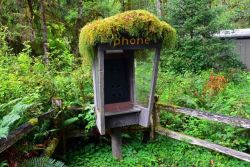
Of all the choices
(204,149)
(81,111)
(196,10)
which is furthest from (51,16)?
(204,149)

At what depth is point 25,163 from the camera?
181 inches

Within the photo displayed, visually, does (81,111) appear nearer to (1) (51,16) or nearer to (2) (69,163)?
(2) (69,163)

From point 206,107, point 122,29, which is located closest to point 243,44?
point 206,107

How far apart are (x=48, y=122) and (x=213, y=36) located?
883 centimetres

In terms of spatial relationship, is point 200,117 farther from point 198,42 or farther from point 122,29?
point 198,42

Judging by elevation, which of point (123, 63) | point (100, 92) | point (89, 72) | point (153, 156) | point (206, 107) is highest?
point (123, 63)

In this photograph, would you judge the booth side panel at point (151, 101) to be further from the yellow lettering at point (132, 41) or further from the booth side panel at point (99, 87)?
the booth side panel at point (99, 87)

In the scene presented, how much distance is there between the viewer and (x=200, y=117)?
552 cm

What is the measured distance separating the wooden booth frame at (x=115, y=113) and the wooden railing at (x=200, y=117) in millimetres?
635

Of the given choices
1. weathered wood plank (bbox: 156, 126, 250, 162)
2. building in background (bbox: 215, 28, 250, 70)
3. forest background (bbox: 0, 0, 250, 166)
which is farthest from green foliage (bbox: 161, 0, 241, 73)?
weathered wood plank (bbox: 156, 126, 250, 162)

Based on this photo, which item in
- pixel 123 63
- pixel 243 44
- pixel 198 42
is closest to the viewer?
pixel 123 63

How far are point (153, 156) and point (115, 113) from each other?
1.19 metres

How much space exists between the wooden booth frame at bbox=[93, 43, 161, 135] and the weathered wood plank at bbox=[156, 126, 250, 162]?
2.31 feet

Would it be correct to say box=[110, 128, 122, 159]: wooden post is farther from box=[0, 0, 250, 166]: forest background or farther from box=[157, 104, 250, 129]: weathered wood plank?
box=[157, 104, 250, 129]: weathered wood plank
